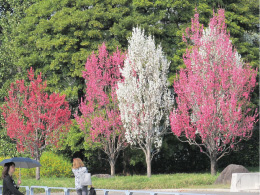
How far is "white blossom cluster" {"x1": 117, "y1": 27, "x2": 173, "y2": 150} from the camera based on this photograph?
29.6m

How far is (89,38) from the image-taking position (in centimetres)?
3369

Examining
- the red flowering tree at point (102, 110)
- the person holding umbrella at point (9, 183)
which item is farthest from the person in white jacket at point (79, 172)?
the red flowering tree at point (102, 110)

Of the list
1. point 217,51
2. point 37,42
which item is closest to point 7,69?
point 37,42

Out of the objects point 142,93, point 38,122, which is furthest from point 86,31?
point 38,122

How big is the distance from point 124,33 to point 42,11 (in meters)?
6.64

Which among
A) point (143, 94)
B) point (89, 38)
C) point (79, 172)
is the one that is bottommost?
point (79, 172)

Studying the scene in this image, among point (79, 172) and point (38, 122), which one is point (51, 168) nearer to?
point (38, 122)

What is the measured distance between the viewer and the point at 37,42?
3406 centimetres

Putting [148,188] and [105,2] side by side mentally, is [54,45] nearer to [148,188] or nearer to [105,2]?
[105,2]

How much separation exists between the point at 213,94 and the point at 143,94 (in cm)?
419

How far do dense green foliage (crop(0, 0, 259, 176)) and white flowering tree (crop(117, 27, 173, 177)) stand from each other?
296 cm

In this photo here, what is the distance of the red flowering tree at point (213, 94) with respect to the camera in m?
28.5

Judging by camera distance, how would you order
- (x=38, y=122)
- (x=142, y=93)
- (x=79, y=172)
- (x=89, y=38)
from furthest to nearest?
1. (x=89, y=38)
2. (x=142, y=93)
3. (x=38, y=122)
4. (x=79, y=172)

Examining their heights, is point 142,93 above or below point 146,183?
above
